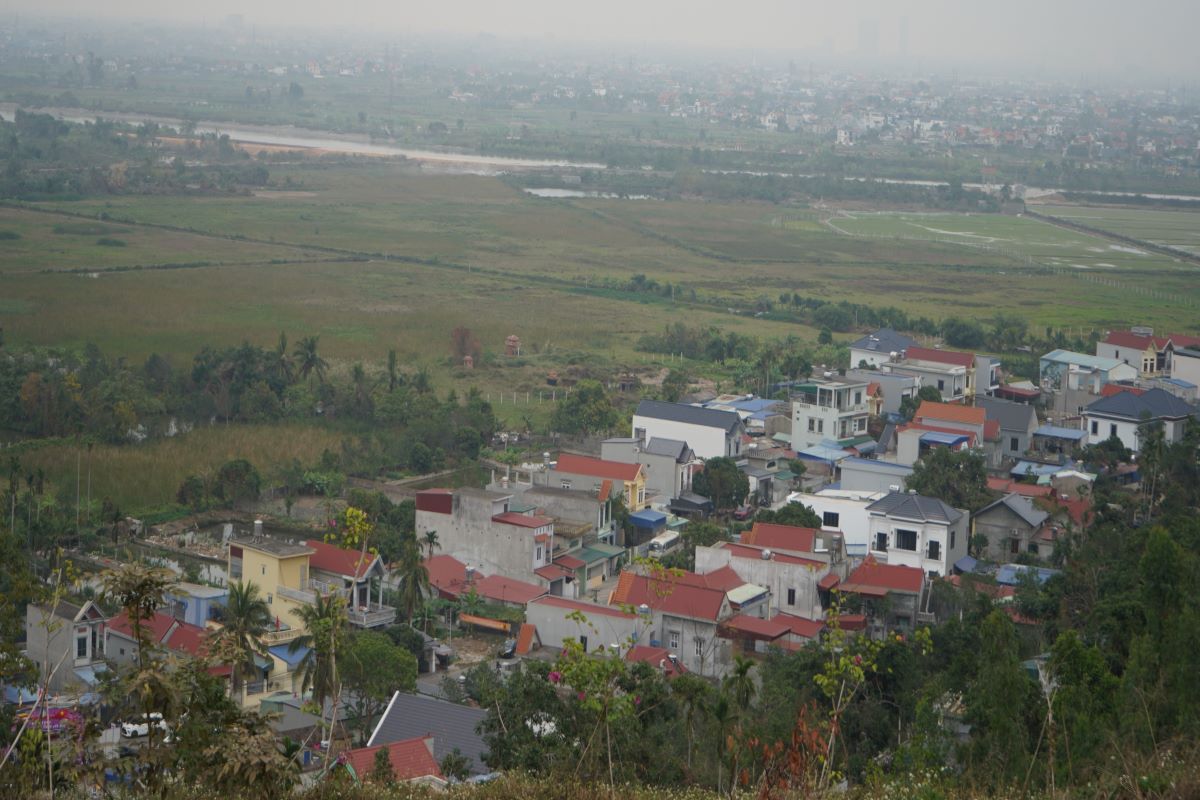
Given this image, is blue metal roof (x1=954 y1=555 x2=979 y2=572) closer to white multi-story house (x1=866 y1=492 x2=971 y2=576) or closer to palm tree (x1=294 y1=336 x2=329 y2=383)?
white multi-story house (x1=866 y1=492 x2=971 y2=576)

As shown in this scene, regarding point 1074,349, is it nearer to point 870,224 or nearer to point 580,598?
point 580,598

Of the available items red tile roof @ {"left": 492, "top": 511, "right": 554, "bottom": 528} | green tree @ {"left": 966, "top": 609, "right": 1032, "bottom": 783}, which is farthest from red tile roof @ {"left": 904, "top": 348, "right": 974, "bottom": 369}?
green tree @ {"left": 966, "top": 609, "right": 1032, "bottom": 783}

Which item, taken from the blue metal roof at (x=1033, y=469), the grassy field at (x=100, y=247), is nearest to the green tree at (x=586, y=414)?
the blue metal roof at (x=1033, y=469)

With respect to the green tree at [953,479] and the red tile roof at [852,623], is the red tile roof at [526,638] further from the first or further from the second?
the green tree at [953,479]

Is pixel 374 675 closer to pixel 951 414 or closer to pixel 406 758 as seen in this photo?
pixel 406 758

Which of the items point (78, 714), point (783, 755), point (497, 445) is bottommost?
point (497, 445)

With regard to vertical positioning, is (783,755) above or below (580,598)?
above

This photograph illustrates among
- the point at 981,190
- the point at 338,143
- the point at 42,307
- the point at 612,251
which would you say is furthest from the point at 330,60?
the point at 42,307
